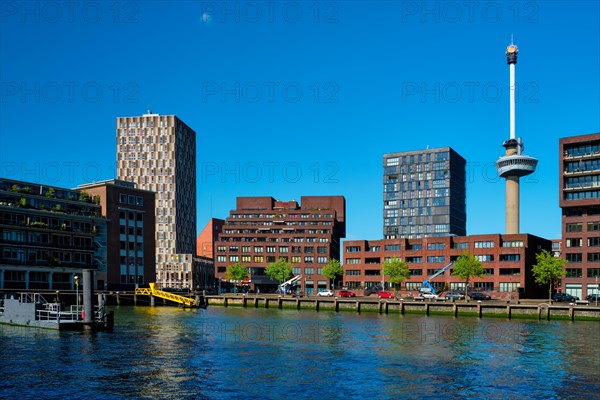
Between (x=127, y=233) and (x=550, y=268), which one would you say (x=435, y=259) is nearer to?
(x=550, y=268)

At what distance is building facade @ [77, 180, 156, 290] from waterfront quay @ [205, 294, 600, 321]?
104 ft

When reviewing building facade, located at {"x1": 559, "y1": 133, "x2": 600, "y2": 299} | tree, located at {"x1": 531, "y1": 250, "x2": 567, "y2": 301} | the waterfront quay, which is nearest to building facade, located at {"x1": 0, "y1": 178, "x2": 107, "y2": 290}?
the waterfront quay

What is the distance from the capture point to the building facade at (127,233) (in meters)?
157

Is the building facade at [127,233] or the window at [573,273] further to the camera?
the window at [573,273]

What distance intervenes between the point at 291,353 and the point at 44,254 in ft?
327

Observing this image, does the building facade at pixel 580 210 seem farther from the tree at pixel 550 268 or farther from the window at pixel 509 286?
the window at pixel 509 286

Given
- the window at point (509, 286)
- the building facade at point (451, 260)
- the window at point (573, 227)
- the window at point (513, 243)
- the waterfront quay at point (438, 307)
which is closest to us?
the waterfront quay at point (438, 307)

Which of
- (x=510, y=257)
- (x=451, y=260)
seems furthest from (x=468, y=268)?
(x=451, y=260)

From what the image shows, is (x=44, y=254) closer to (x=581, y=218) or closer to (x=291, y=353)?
(x=291, y=353)

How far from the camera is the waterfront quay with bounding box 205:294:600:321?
3999 inches

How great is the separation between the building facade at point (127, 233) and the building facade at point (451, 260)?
62185 millimetres

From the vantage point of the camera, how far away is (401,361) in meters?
52.4

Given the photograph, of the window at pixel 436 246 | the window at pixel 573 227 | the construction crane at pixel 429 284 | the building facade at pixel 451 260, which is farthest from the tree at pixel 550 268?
the window at pixel 436 246

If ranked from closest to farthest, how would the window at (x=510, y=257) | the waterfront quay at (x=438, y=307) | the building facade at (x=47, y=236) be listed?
the waterfront quay at (x=438, y=307)
the building facade at (x=47, y=236)
the window at (x=510, y=257)
